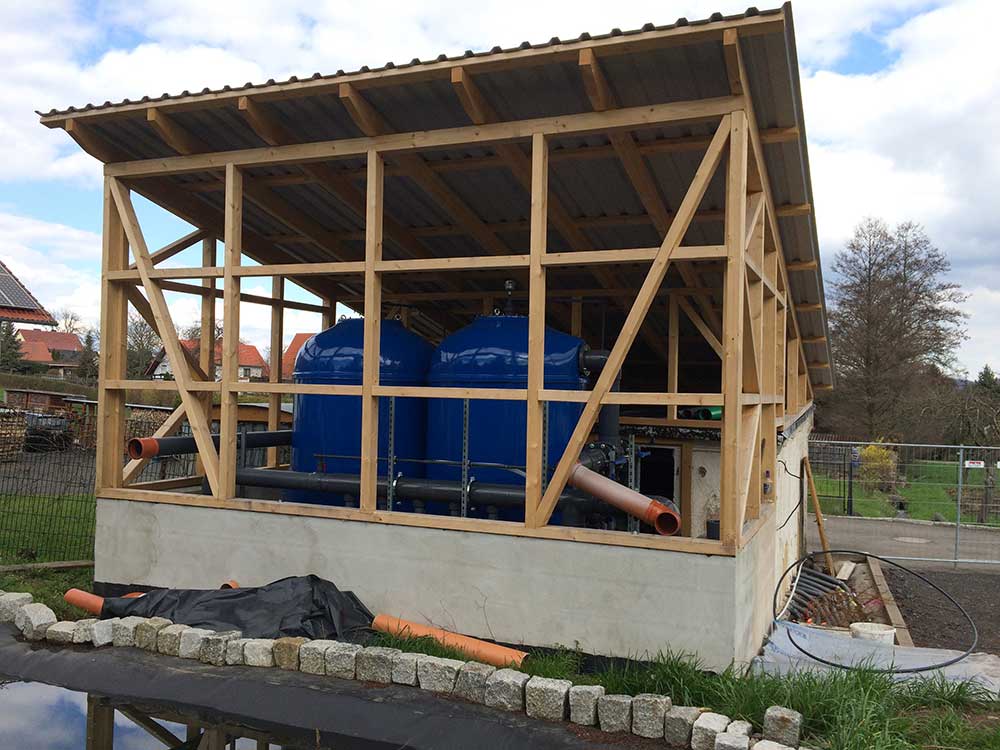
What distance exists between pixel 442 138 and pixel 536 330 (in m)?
1.88

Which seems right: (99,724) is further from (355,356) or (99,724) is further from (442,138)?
(442,138)

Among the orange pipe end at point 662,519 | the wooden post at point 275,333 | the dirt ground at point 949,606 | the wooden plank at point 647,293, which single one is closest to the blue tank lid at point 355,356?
the wooden post at point 275,333

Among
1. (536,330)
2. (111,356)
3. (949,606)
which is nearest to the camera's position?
(536,330)

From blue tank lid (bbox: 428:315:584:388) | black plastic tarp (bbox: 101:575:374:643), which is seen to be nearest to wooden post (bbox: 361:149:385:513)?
black plastic tarp (bbox: 101:575:374:643)

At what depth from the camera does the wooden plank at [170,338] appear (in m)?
7.28

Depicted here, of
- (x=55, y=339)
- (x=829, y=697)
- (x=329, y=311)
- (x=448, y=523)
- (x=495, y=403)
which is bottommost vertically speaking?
(x=829, y=697)

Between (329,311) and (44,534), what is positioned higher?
(329,311)

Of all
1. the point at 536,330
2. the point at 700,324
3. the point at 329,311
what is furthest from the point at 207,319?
the point at 700,324

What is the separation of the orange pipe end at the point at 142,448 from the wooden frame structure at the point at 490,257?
0.39 metres

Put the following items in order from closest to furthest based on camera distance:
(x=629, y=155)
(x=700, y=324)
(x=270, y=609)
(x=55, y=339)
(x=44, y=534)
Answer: (x=270, y=609) → (x=629, y=155) → (x=44, y=534) → (x=700, y=324) → (x=55, y=339)

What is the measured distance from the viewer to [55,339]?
6438 cm

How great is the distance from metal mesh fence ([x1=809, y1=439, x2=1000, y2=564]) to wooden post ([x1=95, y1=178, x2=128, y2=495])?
1317 centimetres

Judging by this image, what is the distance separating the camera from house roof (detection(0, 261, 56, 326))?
18.3m

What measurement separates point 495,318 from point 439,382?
861mm
